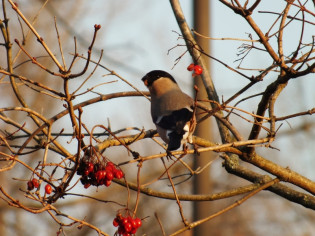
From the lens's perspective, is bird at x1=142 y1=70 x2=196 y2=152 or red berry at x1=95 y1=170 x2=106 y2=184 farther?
bird at x1=142 y1=70 x2=196 y2=152

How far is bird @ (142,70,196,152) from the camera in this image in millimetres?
3772

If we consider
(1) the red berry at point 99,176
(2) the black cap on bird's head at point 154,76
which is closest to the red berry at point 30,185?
(1) the red berry at point 99,176

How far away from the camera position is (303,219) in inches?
441

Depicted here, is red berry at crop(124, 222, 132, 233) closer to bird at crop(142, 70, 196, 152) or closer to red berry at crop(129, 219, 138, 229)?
red berry at crop(129, 219, 138, 229)

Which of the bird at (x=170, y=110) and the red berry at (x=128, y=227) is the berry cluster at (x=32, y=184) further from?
the bird at (x=170, y=110)

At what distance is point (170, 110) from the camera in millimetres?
4504

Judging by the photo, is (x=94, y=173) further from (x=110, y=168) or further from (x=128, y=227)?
(x=128, y=227)

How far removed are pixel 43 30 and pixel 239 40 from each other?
436 inches

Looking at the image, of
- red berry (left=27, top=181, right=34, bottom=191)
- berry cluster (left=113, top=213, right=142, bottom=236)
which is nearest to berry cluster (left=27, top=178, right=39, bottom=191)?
red berry (left=27, top=181, right=34, bottom=191)

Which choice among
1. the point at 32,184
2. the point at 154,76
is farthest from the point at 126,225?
→ the point at 154,76

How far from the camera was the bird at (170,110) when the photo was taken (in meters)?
3.77

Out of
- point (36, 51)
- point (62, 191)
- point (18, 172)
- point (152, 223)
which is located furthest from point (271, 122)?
point (36, 51)

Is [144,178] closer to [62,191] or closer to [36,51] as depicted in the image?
[36,51]

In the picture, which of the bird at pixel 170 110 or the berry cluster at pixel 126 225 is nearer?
the berry cluster at pixel 126 225
